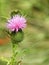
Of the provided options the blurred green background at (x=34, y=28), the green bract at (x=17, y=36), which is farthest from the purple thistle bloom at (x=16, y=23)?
the blurred green background at (x=34, y=28)

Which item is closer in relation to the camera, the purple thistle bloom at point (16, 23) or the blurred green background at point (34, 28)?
the purple thistle bloom at point (16, 23)

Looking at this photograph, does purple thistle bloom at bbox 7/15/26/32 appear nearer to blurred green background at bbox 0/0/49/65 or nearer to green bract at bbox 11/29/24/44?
green bract at bbox 11/29/24/44

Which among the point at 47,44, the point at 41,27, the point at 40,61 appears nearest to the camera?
the point at 40,61

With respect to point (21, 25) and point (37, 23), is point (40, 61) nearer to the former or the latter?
point (37, 23)

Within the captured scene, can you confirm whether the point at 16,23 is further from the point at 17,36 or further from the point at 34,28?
the point at 34,28

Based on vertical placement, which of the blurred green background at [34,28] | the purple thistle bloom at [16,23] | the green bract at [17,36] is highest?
the blurred green background at [34,28]

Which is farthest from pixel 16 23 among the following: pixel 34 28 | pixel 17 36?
pixel 34 28

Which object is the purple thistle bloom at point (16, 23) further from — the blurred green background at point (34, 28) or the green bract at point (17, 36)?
the blurred green background at point (34, 28)

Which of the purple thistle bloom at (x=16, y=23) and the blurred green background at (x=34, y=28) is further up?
the blurred green background at (x=34, y=28)

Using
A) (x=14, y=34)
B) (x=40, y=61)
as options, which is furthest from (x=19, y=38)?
(x=40, y=61)
